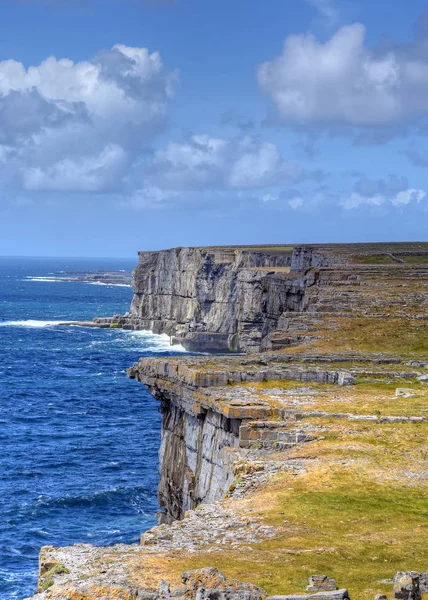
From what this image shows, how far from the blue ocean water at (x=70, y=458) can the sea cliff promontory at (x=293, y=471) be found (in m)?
13.1

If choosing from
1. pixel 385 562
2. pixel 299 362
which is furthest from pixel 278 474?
pixel 299 362

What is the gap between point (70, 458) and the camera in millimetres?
65438

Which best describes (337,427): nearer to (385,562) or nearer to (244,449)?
(244,449)

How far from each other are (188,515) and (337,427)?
6995mm

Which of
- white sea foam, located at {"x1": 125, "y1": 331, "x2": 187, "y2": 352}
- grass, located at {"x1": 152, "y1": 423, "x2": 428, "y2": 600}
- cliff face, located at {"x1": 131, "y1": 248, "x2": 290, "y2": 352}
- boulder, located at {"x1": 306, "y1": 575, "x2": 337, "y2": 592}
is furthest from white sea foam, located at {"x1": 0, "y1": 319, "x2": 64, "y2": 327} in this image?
boulder, located at {"x1": 306, "y1": 575, "x2": 337, "y2": 592}

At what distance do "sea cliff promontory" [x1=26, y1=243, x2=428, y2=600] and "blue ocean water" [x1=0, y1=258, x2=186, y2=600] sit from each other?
13.1 m

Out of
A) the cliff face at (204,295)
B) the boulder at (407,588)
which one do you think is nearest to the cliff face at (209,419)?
the boulder at (407,588)

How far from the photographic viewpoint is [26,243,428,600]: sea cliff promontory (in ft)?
49.6

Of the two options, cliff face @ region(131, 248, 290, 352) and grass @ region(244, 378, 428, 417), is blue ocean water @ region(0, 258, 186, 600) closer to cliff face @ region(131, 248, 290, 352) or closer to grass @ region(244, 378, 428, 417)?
grass @ region(244, 378, 428, 417)

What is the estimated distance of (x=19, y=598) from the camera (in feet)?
127

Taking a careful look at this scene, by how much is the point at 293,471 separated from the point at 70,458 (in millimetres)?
45407

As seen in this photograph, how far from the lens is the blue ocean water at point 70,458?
157ft

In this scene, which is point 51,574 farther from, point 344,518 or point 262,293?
point 262,293

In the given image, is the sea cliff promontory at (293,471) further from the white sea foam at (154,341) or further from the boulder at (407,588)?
the white sea foam at (154,341)
